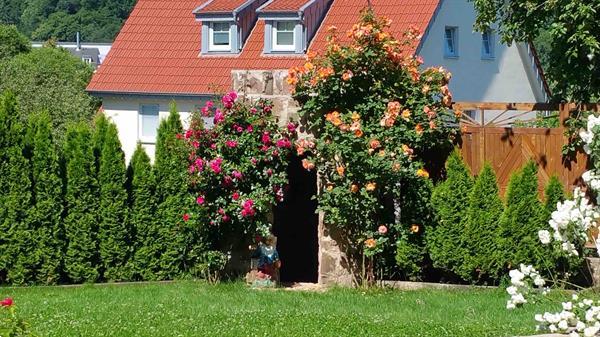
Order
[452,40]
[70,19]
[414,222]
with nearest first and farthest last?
[414,222], [452,40], [70,19]

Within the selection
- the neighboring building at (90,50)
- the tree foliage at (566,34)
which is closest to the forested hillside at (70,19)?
the neighboring building at (90,50)

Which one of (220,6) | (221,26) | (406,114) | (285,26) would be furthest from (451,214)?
(221,26)

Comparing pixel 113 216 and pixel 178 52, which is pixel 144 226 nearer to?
pixel 113 216

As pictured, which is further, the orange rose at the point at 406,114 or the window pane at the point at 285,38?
the window pane at the point at 285,38

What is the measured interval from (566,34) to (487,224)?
3606mm

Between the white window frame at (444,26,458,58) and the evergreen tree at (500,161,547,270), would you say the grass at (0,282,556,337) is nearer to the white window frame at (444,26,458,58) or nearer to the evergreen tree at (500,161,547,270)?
the evergreen tree at (500,161,547,270)

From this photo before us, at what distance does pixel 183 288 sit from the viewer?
50.6ft

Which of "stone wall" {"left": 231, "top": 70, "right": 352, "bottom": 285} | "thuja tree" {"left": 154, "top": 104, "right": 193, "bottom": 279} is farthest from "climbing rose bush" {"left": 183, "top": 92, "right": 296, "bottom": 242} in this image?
"thuja tree" {"left": 154, "top": 104, "right": 193, "bottom": 279}

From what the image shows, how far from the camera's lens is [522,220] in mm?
15031

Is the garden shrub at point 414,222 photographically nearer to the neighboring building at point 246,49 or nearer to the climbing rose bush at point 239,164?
the climbing rose bush at point 239,164

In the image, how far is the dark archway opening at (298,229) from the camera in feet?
55.5

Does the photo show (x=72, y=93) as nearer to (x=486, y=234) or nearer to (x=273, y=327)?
(x=486, y=234)

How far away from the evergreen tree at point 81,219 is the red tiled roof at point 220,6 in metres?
20.0

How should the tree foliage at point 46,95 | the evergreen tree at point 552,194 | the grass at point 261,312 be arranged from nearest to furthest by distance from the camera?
the grass at point 261,312 < the evergreen tree at point 552,194 < the tree foliage at point 46,95
